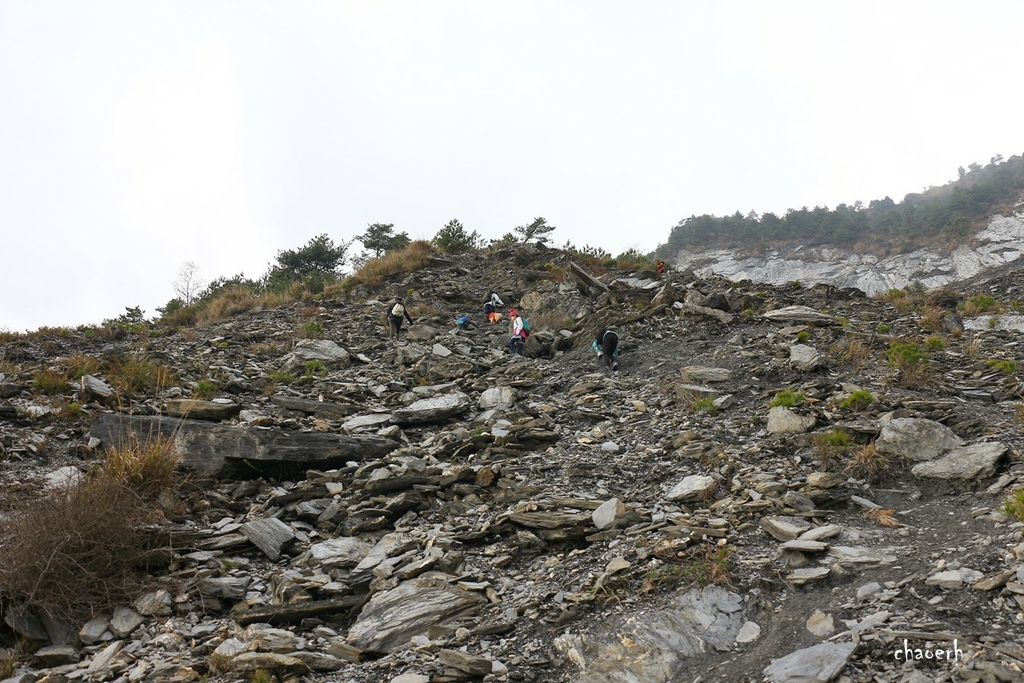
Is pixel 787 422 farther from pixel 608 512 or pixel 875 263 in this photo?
pixel 875 263

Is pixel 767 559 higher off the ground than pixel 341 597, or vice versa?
pixel 341 597

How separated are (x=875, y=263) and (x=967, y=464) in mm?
52714

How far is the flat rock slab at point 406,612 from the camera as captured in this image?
195 inches

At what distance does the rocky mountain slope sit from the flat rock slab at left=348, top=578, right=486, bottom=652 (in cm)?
3

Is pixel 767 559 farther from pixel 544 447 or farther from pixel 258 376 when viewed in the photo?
pixel 258 376

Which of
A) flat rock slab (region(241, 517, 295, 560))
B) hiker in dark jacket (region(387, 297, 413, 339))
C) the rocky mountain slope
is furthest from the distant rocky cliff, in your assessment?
flat rock slab (region(241, 517, 295, 560))

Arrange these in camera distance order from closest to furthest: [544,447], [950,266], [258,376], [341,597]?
[341,597] → [544,447] → [258,376] → [950,266]

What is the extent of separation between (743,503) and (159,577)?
6350 millimetres

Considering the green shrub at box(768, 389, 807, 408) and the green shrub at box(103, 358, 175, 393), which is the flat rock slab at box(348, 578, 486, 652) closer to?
the green shrub at box(768, 389, 807, 408)

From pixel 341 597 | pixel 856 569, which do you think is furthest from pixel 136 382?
pixel 856 569

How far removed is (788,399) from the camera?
9.02 metres

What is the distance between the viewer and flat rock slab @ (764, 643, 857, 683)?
3582mm

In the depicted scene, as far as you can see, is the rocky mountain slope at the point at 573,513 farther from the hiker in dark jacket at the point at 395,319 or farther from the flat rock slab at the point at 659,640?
the hiker in dark jacket at the point at 395,319

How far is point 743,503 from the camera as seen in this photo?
625cm
